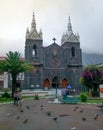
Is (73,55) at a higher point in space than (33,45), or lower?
lower

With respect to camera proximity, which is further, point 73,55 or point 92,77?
point 73,55

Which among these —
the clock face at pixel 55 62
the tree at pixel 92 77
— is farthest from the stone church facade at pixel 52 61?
the tree at pixel 92 77

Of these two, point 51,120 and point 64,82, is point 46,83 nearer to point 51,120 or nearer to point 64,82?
point 64,82

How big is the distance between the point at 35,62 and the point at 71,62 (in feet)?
36.4

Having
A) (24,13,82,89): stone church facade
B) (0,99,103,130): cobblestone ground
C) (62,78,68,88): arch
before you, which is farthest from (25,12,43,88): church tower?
(0,99,103,130): cobblestone ground

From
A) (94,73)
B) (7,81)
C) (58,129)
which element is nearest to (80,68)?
(7,81)

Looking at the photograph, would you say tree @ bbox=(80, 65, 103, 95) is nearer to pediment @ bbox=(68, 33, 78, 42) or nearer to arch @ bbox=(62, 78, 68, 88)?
arch @ bbox=(62, 78, 68, 88)

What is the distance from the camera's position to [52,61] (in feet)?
225

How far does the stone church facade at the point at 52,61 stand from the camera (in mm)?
65625

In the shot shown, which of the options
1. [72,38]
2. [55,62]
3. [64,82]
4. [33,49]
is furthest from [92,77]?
[72,38]

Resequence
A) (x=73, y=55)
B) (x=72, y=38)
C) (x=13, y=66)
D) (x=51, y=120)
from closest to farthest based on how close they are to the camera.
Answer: (x=51, y=120)
(x=13, y=66)
(x=73, y=55)
(x=72, y=38)

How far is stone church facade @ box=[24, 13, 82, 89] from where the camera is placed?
215 feet

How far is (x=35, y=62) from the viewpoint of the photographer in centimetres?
6656

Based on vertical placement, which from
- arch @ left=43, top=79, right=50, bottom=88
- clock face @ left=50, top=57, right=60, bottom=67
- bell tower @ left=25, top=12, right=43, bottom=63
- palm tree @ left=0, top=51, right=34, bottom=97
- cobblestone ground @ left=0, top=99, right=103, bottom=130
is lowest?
cobblestone ground @ left=0, top=99, right=103, bottom=130
